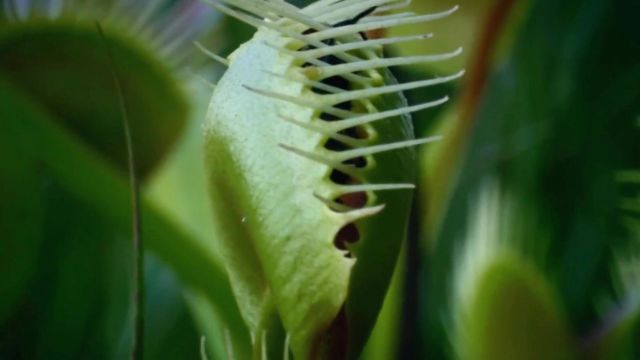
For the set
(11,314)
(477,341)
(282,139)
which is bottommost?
(477,341)

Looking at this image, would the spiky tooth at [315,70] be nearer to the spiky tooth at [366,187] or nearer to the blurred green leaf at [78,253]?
the spiky tooth at [366,187]

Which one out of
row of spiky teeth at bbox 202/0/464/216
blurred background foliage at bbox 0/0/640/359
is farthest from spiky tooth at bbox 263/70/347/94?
blurred background foliage at bbox 0/0/640/359

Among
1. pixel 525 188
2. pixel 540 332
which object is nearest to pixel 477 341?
pixel 540 332

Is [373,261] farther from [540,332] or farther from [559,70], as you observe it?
[559,70]

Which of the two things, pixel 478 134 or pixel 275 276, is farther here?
pixel 478 134

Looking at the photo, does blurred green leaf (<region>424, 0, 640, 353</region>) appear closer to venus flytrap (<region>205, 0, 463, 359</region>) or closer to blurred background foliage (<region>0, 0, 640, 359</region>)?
blurred background foliage (<region>0, 0, 640, 359</region>)

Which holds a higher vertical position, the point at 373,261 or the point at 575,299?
the point at 373,261
